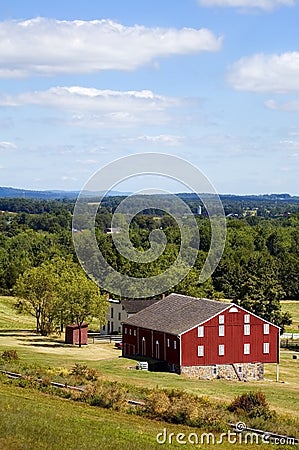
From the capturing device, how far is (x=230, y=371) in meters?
58.5

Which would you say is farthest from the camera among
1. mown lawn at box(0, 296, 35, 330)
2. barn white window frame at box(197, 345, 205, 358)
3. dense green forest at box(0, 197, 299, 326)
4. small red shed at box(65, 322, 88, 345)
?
dense green forest at box(0, 197, 299, 326)

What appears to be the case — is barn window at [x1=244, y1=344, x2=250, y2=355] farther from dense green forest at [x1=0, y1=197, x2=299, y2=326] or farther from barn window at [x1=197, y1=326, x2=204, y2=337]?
dense green forest at [x1=0, y1=197, x2=299, y2=326]

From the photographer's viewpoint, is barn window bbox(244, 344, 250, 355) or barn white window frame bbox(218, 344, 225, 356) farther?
barn window bbox(244, 344, 250, 355)

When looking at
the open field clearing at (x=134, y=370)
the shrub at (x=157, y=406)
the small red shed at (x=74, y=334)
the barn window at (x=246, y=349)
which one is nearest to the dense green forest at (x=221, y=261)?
the small red shed at (x=74, y=334)

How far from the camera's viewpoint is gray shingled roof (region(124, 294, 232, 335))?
5825cm

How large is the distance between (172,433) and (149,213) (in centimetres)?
15661

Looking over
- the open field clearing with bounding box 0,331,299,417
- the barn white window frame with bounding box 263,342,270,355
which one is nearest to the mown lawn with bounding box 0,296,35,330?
the open field clearing with bounding box 0,331,299,417

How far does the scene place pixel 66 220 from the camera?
648 feet

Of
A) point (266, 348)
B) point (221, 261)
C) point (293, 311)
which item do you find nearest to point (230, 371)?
point (266, 348)

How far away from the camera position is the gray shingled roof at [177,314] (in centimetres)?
5825

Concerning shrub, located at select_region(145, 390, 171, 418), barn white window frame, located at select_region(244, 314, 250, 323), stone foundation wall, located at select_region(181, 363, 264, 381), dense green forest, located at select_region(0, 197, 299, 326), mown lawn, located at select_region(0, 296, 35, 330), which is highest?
dense green forest, located at select_region(0, 197, 299, 326)

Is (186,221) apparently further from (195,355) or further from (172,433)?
(172,433)

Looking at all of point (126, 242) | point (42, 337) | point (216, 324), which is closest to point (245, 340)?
point (216, 324)

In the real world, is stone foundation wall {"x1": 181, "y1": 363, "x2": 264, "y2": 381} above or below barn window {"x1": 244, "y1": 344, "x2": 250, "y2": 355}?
below
